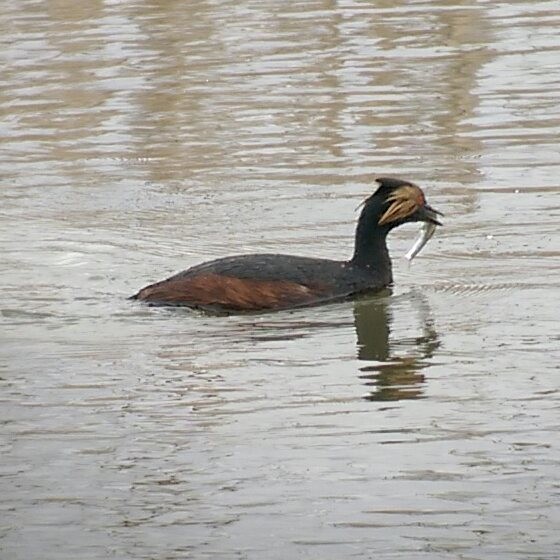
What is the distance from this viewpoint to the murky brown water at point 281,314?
8.23 meters

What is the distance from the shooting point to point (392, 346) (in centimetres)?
1152

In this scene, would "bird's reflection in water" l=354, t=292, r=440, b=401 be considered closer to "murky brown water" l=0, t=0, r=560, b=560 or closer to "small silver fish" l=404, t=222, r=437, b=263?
"murky brown water" l=0, t=0, r=560, b=560

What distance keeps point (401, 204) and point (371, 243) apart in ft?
1.07

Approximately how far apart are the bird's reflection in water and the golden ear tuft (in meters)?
0.52

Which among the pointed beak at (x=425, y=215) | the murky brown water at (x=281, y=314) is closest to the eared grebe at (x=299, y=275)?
the pointed beak at (x=425, y=215)

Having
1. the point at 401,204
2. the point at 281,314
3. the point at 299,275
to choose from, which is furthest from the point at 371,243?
the point at 281,314

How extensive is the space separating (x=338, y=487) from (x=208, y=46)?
16.2 meters

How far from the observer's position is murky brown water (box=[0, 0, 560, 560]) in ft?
27.0

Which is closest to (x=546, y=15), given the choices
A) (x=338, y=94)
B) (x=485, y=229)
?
(x=338, y=94)

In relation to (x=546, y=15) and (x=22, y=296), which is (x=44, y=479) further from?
(x=546, y=15)

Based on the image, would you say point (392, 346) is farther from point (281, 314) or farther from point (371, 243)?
point (371, 243)

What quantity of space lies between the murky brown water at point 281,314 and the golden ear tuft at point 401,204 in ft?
1.52

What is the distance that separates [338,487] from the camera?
8.48 m

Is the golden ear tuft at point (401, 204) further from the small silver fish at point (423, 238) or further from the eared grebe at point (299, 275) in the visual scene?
the small silver fish at point (423, 238)
